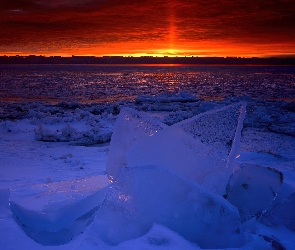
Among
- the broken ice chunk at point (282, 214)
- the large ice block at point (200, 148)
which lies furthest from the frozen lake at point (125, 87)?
the broken ice chunk at point (282, 214)

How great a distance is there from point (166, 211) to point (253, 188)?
675 mm

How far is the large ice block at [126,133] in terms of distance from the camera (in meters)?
2.21

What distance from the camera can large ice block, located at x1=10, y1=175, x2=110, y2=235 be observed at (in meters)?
1.77

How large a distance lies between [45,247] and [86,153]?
2.52 m

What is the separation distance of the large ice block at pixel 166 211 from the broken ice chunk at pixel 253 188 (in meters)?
0.30

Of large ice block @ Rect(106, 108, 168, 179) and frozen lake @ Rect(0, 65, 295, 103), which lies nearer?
large ice block @ Rect(106, 108, 168, 179)

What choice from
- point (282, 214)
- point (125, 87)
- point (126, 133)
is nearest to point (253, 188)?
point (282, 214)

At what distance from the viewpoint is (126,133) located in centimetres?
233

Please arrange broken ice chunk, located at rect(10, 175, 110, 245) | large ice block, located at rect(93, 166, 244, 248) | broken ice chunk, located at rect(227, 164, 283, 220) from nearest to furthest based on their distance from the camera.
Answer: large ice block, located at rect(93, 166, 244, 248) < broken ice chunk, located at rect(10, 175, 110, 245) < broken ice chunk, located at rect(227, 164, 283, 220)

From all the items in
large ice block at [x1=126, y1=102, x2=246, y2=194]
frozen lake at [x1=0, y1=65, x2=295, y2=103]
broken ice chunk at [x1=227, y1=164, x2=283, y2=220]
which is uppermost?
large ice block at [x1=126, y1=102, x2=246, y2=194]

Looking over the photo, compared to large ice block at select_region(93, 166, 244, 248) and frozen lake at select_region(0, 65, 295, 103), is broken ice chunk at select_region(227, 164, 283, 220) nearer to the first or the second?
large ice block at select_region(93, 166, 244, 248)

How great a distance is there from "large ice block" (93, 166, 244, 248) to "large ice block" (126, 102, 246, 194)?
269 millimetres

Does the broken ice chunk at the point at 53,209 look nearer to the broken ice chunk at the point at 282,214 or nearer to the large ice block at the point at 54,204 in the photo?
the large ice block at the point at 54,204

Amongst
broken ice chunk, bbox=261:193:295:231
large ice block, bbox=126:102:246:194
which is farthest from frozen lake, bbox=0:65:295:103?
broken ice chunk, bbox=261:193:295:231
